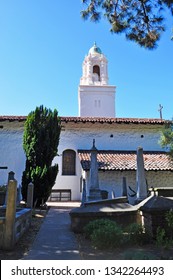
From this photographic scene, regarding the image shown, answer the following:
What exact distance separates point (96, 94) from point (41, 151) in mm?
17987

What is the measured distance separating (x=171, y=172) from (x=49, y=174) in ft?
29.8

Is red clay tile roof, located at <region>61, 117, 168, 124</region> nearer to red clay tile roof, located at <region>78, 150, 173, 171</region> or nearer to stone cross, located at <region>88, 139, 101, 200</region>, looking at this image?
red clay tile roof, located at <region>78, 150, 173, 171</region>

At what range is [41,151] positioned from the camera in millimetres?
14438

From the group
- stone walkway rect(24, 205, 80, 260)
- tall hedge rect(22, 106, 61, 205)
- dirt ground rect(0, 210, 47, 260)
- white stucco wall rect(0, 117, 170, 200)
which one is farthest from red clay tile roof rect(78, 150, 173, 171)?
dirt ground rect(0, 210, 47, 260)

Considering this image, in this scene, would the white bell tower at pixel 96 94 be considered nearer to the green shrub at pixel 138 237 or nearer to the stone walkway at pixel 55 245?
the stone walkway at pixel 55 245

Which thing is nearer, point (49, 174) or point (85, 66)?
point (49, 174)

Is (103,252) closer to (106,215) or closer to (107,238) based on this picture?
(107,238)

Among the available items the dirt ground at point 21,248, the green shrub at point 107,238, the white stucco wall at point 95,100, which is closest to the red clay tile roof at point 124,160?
the dirt ground at point 21,248

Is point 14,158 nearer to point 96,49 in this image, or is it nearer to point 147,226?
point 147,226

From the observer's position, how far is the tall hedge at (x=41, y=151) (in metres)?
13.6

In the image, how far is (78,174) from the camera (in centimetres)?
1920

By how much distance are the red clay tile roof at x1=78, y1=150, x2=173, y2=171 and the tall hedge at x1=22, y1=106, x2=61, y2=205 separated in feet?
9.88

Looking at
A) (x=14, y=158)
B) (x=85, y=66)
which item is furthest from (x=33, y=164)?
(x=85, y=66)
